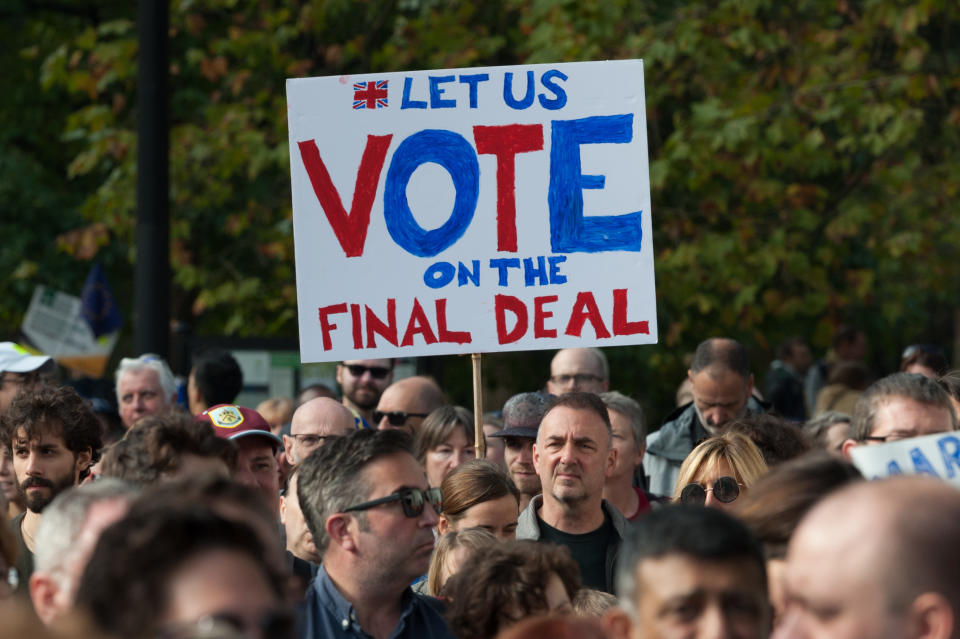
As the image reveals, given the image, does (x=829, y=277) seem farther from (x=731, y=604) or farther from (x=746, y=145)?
(x=731, y=604)

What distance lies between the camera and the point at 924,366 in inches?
324

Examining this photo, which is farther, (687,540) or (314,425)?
(314,425)

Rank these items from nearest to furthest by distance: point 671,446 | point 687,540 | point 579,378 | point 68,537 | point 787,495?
1. point 687,540
2. point 68,537
3. point 787,495
4. point 671,446
5. point 579,378

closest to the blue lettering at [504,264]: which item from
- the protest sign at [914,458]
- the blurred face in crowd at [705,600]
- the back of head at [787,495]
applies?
the protest sign at [914,458]

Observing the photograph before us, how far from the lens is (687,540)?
2977 millimetres

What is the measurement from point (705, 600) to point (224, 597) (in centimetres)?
99

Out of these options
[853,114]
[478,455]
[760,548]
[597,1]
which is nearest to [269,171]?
[597,1]

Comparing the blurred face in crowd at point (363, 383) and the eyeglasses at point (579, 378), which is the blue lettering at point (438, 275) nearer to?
the eyeglasses at point (579, 378)

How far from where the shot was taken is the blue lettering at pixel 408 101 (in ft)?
20.3

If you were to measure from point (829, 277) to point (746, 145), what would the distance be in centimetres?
210

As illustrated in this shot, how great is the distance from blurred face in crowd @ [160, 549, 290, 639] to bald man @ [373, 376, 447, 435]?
518 cm

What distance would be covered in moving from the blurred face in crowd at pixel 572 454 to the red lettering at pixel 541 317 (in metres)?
0.38

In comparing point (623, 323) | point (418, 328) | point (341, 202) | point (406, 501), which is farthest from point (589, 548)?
point (341, 202)

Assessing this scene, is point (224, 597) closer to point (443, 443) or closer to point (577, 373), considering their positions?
point (443, 443)
